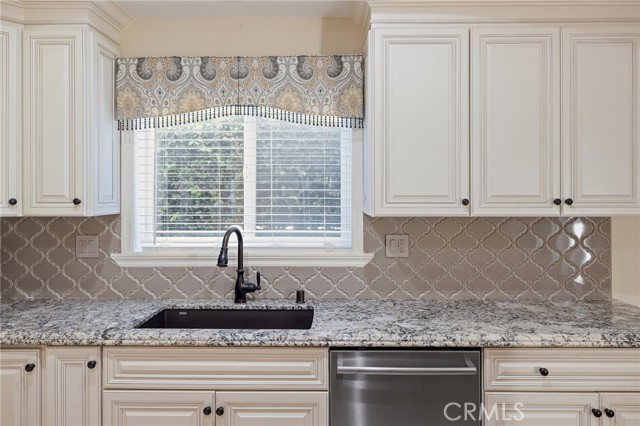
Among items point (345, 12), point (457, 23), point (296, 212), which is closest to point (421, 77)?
point (457, 23)

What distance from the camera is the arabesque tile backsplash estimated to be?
96.2 inches

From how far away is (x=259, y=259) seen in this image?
2477 mm

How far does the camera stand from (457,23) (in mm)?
2137

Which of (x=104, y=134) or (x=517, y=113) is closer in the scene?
(x=517, y=113)

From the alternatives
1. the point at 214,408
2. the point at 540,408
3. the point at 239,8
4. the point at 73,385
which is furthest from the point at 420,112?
the point at 73,385

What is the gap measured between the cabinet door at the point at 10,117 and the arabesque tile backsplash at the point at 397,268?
356 mm

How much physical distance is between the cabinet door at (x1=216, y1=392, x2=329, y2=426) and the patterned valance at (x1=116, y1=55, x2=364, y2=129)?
51.5 inches

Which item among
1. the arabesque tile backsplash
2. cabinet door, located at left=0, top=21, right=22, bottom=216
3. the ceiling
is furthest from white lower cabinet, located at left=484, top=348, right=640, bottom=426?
cabinet door, located at left=0, top=21, right=22, bottom=216

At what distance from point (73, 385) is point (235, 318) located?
746mm

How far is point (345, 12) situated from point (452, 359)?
1727 millimetres

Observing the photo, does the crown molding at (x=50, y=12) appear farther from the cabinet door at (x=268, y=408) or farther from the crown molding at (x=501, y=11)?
the cabinet door at (x=268, y=408)

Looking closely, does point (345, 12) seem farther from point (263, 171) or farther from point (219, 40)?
point (263, 171)

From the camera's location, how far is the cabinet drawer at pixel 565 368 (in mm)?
1808

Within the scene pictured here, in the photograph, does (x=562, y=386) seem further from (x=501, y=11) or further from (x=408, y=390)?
(x=501, y=11)
